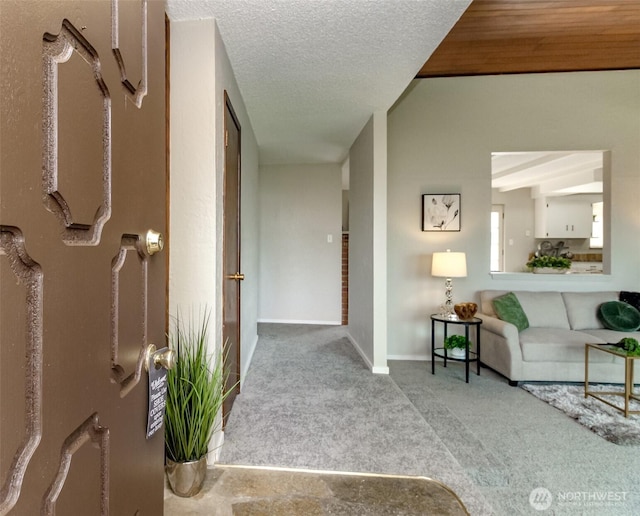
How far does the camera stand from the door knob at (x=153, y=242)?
580mm

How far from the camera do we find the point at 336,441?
1777 millimetres

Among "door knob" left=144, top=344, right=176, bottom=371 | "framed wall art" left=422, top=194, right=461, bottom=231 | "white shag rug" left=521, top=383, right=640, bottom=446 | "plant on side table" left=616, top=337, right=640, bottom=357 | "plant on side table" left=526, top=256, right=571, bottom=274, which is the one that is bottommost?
"white shag rug" left=521, top=383, right=640, bottom=446

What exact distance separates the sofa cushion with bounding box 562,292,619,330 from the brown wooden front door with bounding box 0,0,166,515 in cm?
395

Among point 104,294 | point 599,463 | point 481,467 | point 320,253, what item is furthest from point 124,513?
point 320,253

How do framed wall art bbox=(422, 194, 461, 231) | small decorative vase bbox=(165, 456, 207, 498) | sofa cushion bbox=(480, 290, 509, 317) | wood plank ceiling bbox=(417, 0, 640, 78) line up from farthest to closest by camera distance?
framed wall art bbox=(422, 194, 461, 231) → sofa cushion bbox=(480, 290, 509, 317) → wood plank ceiling bbox=(417, 0, 640, 78) → small decorative vase bbox=(165, 456, 207, 498)

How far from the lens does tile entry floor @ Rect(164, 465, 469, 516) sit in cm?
99

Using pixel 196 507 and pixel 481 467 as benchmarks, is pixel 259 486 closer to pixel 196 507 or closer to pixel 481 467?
pixel 196 507

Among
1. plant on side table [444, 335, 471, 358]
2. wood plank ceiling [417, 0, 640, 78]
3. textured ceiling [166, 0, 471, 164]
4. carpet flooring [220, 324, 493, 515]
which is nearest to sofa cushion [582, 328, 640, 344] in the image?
plant on side table [444, 335, 471, 358]

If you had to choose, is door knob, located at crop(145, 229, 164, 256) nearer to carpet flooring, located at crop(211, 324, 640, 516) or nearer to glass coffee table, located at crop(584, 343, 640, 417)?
carpet flooring, located at crop(211, 324, 640, 516)

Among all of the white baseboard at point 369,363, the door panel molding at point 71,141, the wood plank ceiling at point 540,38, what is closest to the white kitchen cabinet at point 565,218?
the wood plank ceiling at point 540,38

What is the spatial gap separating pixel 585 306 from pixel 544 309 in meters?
0.43

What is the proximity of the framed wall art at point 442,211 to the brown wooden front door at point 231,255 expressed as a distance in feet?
7.12

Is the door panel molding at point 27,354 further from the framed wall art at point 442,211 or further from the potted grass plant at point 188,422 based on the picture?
the framed wall art at point 442,211

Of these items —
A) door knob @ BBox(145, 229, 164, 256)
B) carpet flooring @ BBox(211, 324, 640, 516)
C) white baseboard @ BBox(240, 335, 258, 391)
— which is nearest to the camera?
door knob @ BBox(145, 229, 164, 256)
